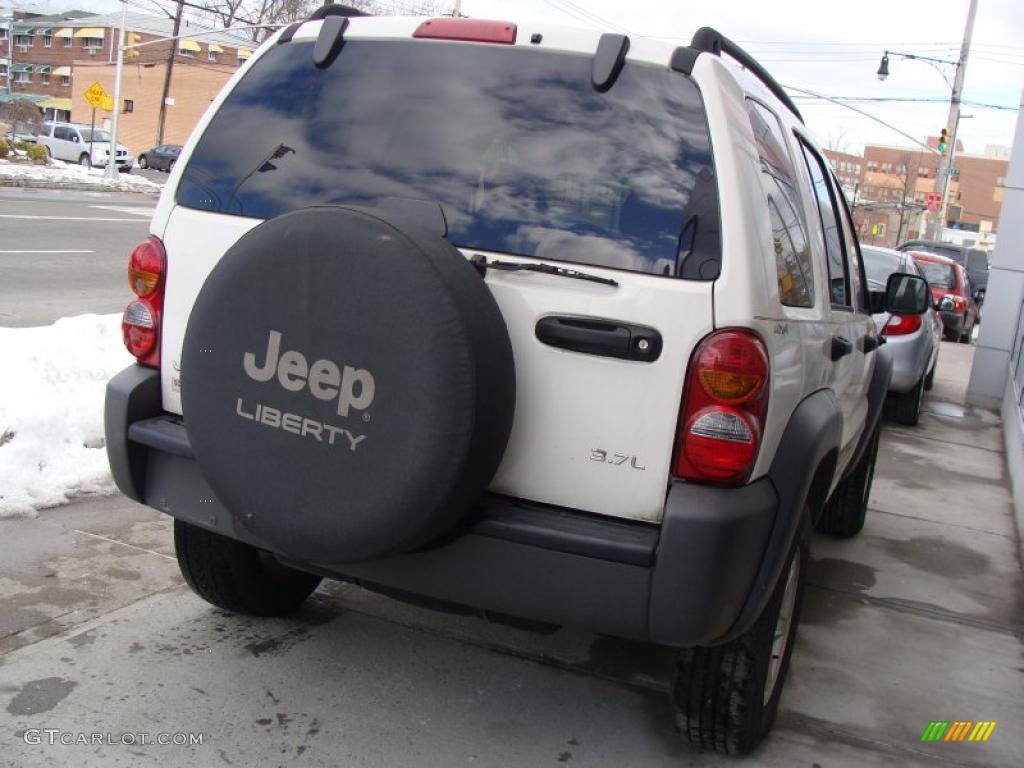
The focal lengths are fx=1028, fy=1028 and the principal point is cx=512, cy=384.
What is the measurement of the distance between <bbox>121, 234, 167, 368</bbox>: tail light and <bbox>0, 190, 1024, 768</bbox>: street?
107 centimetres

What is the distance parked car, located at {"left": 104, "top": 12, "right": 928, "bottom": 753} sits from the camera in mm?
2518

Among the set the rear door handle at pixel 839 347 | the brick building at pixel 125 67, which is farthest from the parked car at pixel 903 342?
the brick building at pixel 125 67

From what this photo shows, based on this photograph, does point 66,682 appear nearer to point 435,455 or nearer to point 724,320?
point 435,455

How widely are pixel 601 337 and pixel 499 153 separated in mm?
631

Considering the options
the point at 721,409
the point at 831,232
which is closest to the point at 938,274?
the point at 831,232

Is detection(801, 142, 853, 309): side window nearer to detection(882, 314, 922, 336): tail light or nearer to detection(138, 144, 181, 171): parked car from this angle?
detection(882, 314, 922, 336): tail light

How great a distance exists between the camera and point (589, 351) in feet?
8.68

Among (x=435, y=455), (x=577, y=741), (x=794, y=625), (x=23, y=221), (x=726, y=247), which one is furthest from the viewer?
(x=23, y=221)

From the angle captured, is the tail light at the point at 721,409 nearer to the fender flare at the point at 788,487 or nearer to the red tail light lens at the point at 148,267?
the fender flare at the point at 788,487

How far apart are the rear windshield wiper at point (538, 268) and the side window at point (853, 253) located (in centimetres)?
219

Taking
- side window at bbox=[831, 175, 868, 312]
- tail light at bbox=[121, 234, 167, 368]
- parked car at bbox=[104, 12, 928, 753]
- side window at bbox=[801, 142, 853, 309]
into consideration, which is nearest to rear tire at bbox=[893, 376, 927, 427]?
side window at bbox=[831, 175, 868, 312]

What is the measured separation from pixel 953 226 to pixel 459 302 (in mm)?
106521

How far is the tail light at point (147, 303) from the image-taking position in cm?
321

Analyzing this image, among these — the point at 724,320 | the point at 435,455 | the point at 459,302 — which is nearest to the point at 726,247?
the point at 724,320
